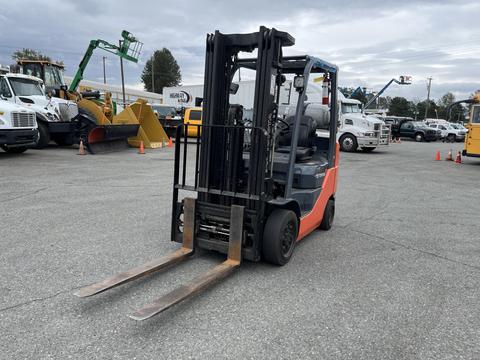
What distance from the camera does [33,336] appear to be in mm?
2908

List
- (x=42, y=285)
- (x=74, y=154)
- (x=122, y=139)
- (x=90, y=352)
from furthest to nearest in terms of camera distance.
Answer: (x=122, y=139) → (x=74, y=154) → (x=42, y=285) → (x=90, y=352)

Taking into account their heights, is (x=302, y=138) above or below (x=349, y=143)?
above

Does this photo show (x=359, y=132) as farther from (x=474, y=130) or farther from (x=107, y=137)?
(x=107, y=137)

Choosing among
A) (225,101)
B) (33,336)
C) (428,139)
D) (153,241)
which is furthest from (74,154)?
(428,139)

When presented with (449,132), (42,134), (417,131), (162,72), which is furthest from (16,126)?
(162,72)

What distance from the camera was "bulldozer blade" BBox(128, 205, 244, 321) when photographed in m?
3.02

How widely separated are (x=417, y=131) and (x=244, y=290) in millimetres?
36181

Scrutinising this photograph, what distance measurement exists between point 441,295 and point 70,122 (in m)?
14.4

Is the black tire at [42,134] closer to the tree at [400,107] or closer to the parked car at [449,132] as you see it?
the parked car at [449,132]

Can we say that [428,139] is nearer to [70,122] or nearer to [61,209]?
[70,122]

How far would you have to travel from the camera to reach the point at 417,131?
35.9m

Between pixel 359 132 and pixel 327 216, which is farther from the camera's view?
pixel 359 132

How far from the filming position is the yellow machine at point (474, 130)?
52.9 ft

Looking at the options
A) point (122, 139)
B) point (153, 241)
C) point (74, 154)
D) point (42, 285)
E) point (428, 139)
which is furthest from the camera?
point (428, 139)
